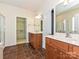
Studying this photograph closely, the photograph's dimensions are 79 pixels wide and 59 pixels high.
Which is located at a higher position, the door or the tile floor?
the door

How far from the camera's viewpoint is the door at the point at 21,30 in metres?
6.80

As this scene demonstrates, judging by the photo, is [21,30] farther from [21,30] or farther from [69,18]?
[69,18]

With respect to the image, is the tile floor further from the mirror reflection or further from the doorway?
the doorway

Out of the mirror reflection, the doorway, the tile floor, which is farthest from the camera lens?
the doorway

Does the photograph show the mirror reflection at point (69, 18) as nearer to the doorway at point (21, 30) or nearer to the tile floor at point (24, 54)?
the tile floor at point (24, 54)

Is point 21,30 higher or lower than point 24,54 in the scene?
higher

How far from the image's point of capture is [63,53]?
6.70 ft

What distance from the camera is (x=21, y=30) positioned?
6996 mm

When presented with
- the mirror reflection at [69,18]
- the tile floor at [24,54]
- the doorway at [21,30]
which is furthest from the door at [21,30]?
the mirror reflection at [69,18]

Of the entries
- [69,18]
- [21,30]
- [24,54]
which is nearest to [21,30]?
[21,30]

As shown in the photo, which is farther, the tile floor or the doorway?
the doorway

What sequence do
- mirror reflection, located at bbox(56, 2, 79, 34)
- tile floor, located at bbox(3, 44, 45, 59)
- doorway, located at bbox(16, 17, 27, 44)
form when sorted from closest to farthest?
mirror reflection, located at bbox(56, 2, 79, 34)
tile floor, located at bbox(3, 44, 45, 59)
doorway, located at bbox(16, 17, 27, 44)

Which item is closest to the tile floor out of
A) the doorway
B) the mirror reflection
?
the mirror reflection

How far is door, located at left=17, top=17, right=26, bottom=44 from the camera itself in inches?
268
